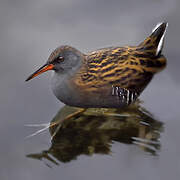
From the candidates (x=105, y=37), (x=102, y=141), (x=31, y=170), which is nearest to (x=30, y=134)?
(x=31, y=170)

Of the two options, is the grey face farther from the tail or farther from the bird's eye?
the tail

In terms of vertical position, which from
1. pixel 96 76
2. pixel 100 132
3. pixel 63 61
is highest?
pixel 63 61

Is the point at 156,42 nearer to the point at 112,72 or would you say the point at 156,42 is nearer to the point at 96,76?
the point at 112,72

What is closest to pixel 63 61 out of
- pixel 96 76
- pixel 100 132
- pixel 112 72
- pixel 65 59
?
pixel 65 59

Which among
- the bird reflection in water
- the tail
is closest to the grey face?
the bird reflection in water

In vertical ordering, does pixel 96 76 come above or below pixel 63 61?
below

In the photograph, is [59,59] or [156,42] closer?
[59,59]

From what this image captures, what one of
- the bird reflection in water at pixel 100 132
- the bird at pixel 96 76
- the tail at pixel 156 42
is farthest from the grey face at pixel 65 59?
the tail at pixel 156 42
